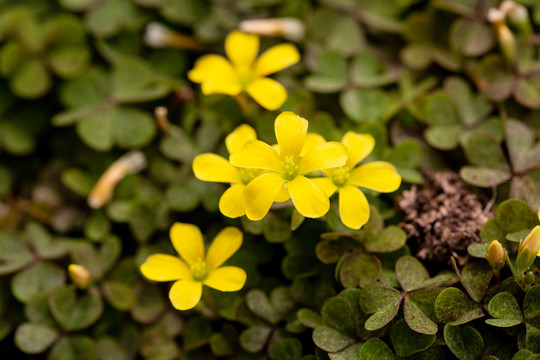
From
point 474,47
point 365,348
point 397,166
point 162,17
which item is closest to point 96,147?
point 162,17

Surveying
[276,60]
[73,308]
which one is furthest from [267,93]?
[73,308]

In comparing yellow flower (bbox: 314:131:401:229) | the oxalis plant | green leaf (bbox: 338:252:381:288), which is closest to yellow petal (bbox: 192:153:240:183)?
the oxalis plant

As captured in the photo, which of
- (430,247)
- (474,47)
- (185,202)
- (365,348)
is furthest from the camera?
(474,47)

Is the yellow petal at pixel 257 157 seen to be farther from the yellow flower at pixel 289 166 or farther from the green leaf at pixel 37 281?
the green leaf at pixel 37 281

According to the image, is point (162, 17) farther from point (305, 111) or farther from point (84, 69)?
point (305, 111)

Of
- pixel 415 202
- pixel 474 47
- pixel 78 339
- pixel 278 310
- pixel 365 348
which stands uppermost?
pixel 474 47

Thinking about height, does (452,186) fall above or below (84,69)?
above

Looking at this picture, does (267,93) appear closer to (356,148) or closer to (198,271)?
(356,148)

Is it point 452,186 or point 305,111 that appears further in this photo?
point 305,111
